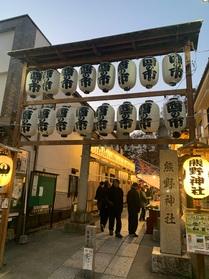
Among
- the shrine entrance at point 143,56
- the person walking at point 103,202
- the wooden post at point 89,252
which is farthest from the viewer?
the person walking at point 103,202

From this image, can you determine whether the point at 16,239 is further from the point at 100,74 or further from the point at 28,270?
the point at 100,74

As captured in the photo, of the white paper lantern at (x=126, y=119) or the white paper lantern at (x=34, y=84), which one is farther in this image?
the white paper lantern at (x=34, y=84)

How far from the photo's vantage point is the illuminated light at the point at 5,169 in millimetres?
8055

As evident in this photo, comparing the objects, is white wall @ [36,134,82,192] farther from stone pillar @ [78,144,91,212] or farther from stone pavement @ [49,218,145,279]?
stone pavement @ [49,218,145,279]

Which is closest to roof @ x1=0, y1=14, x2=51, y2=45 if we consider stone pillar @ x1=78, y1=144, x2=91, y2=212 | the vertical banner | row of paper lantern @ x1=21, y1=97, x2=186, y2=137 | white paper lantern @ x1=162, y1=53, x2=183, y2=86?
row of paper lantern @ x1=21, y1=97, x2=186, y2=137

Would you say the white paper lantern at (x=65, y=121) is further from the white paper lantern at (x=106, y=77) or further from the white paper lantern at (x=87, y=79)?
the white paper lantern at (x=106, y=77)

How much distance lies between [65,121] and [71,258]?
477 cm

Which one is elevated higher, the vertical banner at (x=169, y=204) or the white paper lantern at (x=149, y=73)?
the white paper lantern at (x=149, y=73)

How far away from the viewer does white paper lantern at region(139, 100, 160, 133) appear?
797 cm

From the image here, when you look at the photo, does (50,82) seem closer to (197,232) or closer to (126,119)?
(126,119)

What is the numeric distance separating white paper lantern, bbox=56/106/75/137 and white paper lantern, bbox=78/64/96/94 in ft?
3.15

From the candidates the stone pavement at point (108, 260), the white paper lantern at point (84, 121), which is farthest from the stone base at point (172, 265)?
the white paper lantern at point (84, 121)

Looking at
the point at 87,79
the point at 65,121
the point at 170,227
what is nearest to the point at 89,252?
the point at 170,227

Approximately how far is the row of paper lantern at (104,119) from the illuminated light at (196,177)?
145 cm
